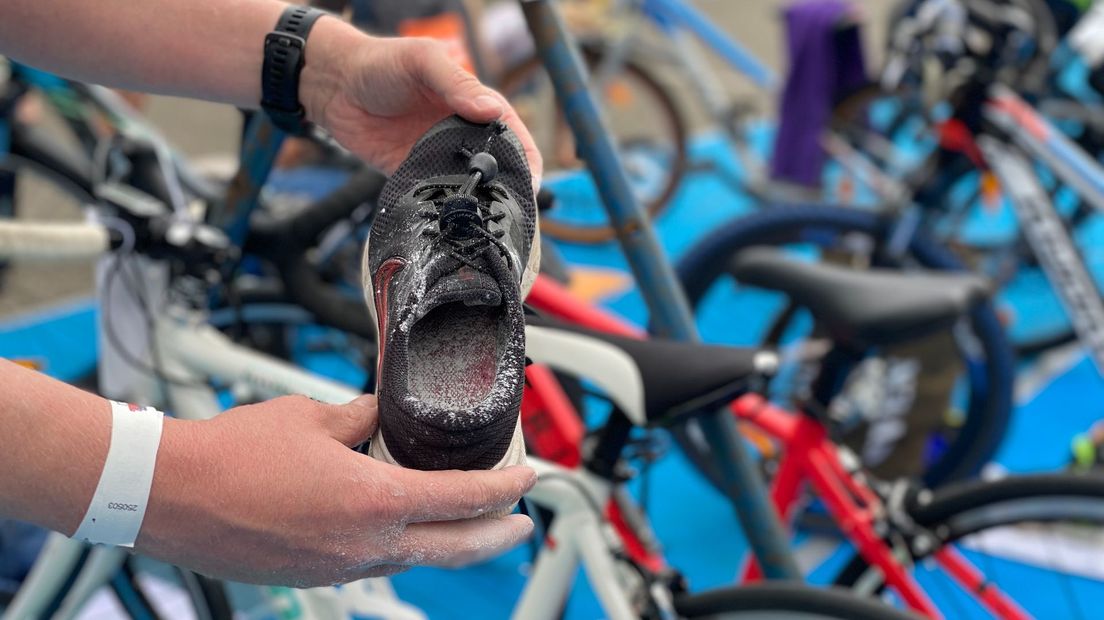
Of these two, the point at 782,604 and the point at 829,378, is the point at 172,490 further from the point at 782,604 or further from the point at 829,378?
the point at 829,378

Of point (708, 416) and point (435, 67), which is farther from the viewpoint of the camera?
point (708, 416)

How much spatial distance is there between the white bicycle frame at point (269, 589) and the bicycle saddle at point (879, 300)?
49 cm

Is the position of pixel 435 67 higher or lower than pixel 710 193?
lower


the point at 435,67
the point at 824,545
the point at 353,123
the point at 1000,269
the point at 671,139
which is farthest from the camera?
the point at 671,139

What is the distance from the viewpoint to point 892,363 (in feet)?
8.33

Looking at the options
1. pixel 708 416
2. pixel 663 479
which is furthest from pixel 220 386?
pixel 663 479

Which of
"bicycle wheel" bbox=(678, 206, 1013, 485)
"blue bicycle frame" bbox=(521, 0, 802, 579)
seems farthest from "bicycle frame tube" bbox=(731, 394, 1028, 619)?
"bicycle wheel" bbox=(678, 206, 1013, 485)

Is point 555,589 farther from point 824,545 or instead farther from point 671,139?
point 671,139

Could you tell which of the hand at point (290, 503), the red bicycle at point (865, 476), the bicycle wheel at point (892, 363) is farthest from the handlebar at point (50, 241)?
the bicycle wheel at point (892, 363)

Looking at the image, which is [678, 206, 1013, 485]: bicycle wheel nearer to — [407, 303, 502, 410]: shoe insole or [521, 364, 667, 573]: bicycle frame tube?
[521, 364, 667, 573]: bicycle frame tube

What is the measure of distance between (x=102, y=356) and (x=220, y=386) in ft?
0.60

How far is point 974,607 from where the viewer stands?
172 cm

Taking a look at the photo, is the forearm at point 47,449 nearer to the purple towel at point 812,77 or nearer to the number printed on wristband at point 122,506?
the number printed on wristband at point 122,506

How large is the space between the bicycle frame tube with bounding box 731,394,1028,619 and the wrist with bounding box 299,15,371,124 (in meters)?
0.89
